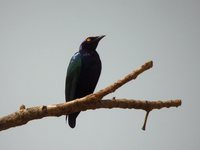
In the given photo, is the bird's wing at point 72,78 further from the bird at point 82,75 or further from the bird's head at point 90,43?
the bird's head at point 90,43

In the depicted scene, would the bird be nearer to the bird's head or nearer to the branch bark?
the bird's head

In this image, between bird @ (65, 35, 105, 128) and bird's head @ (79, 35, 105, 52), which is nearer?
bird @ (65, 35, 105, 128)

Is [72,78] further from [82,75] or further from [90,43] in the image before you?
[90,43]

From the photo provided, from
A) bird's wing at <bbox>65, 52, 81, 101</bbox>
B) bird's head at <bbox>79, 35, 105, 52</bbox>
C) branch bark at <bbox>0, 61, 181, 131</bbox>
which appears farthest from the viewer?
bird's head at <bbox>79, 35, 105, 52</bbox>

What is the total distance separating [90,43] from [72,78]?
0.87 metres

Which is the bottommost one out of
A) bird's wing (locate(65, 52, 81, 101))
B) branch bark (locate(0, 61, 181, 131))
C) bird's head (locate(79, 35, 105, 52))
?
branch bark (locate(0, 61, 181, 131))

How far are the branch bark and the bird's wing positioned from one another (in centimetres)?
238

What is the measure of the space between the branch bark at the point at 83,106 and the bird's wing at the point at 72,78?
93.6 inches

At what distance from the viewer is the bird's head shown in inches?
246

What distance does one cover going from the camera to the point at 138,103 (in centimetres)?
330

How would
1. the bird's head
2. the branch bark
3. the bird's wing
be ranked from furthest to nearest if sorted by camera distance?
1. the bird's head
2. the bird's wing
3. the branch bark

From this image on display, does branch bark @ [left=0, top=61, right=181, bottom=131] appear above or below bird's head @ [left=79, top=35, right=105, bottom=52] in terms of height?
below

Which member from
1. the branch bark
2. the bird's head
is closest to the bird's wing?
the bird's head

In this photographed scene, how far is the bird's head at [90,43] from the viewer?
6.24 m
